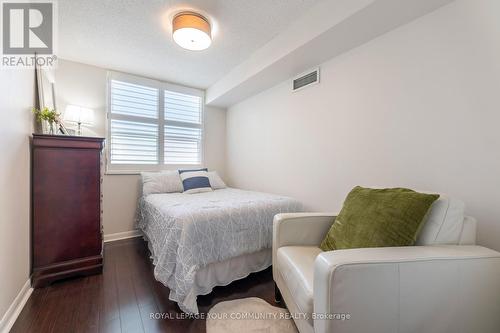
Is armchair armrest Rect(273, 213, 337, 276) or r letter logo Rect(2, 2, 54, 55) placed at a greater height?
r letter logo Rect(2, 2, 54, 55)

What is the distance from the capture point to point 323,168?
216 centimetres

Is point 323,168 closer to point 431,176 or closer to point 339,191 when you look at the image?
point 339,191

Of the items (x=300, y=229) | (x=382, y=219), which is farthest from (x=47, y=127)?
(x=382, y=219)

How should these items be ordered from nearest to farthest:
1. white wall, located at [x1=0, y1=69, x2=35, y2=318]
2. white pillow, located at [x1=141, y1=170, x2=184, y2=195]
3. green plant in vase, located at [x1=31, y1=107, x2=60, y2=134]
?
white wall, located at [x1=0, y1=69, x2=35, y2=318], green plant in vase, located at [x1=31, y1=107, x2=60, y2=134], white pillow, located at [x1=141, y1=170, x2=184, y2=195]

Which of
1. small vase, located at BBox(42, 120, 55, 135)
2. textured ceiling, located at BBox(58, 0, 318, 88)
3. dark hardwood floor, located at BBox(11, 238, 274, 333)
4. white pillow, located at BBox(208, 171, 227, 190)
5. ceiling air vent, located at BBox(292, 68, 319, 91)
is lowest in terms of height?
dark hardwood floor, located at BBox(11, 238, 274, 333)

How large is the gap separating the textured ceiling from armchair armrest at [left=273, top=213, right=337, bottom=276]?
1.74 m

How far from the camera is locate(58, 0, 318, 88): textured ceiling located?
5.73ft

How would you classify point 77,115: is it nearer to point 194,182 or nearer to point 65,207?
point 65,207

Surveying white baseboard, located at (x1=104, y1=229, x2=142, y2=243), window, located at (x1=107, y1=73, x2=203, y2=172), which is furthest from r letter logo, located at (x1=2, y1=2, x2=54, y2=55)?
white baseboard, located at (x1=104, y1=229, x2=142, y2=243)

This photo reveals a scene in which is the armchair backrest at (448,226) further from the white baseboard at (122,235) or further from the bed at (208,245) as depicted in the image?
the white baseboard at (122,235)

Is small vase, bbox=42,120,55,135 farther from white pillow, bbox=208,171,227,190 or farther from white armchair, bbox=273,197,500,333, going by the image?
white armchair, bbox=273,197,500,333

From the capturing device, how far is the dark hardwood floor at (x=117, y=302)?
1.34 m

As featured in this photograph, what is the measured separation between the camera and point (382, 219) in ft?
3.64

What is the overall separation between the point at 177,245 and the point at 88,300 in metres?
0.82
